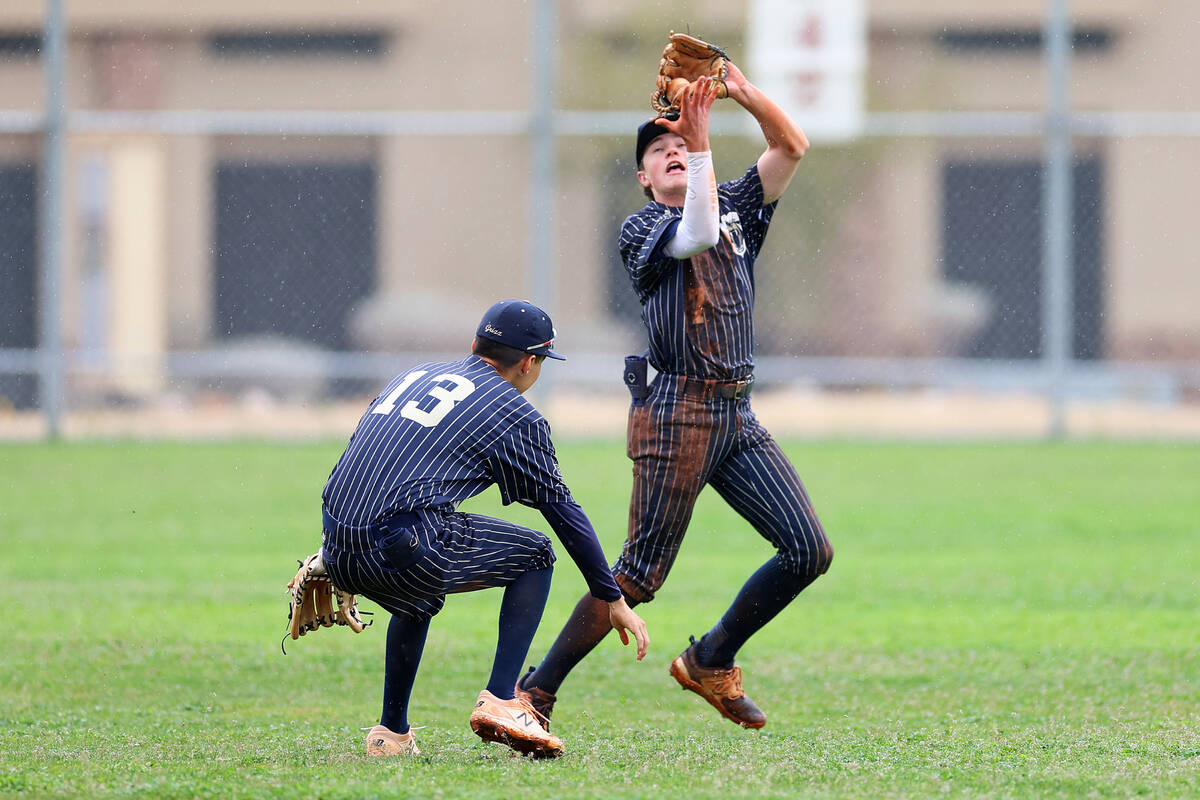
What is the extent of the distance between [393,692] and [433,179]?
14.0 m

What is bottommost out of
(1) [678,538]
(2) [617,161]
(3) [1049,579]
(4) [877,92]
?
(3) [1049,579]

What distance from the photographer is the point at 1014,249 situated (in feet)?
53.8

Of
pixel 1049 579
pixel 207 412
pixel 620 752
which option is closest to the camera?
pixel 620 752

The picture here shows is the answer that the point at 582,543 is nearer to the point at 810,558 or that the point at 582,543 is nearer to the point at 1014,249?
the point at 810,558

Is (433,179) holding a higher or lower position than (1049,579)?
higher

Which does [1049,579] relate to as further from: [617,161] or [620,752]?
[617,161]

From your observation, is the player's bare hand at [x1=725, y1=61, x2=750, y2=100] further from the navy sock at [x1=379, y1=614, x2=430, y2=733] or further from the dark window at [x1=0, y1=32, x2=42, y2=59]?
the dark window at [x1=0, y1=32, x2=42, y2=59]

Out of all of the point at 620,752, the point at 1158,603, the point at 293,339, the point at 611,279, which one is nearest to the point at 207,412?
the point at 293,339

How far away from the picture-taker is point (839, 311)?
15305 millimetres

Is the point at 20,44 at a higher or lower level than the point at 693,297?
higher

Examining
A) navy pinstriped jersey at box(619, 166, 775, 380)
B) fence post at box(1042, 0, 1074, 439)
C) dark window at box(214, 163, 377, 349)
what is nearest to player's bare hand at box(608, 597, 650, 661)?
navy pinstriped jersey at box(619, 166, 775, 380)

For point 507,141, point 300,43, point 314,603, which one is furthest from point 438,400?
point 300,43

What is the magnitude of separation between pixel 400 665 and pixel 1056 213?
9.47 metres

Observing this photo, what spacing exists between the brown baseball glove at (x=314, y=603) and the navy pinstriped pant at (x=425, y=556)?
0.64ft
